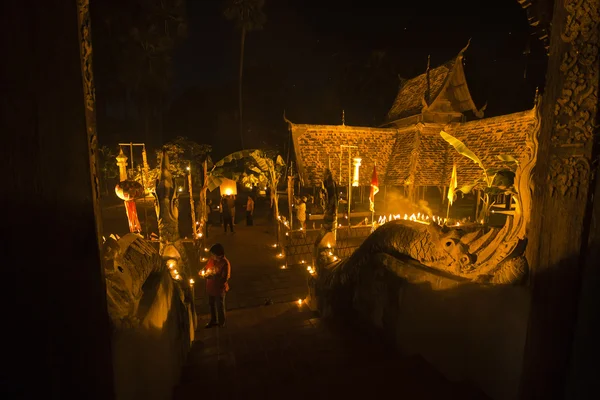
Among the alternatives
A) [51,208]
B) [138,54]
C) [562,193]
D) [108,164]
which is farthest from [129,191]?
[138,54]

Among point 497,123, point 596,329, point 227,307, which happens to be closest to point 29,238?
point 596,329

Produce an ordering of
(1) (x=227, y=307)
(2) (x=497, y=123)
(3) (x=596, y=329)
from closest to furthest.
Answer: (3) (x=596, y=329) → (1) (x=227, y=307) → (2) (x=497, y=123)

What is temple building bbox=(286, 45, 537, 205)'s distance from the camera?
47.6ft

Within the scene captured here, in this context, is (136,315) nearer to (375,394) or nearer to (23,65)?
(23,65)

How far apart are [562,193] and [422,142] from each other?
49.7 ft

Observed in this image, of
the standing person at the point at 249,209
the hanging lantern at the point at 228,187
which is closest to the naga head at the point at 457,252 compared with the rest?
the standing person at the point at 249,209

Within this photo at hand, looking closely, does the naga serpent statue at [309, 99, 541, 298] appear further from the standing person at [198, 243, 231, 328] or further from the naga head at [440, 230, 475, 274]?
the standing person at [198, 243, 231, 328]

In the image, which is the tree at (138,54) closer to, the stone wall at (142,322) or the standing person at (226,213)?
the standing person at (226,213)

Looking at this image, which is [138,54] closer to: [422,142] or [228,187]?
[228,187]

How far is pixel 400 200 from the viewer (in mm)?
17500

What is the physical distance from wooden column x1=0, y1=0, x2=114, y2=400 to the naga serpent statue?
11.6 feet

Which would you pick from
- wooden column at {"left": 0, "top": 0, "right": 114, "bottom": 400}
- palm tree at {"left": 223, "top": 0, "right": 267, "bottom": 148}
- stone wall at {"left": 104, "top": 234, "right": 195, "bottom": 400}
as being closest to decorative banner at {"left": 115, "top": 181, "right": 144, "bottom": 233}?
stone wall at {"left": 104, "top": 234, "right": 195, "bottom": 400}

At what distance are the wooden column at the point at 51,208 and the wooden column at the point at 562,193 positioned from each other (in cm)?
333

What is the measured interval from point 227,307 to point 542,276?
7.00 meters
